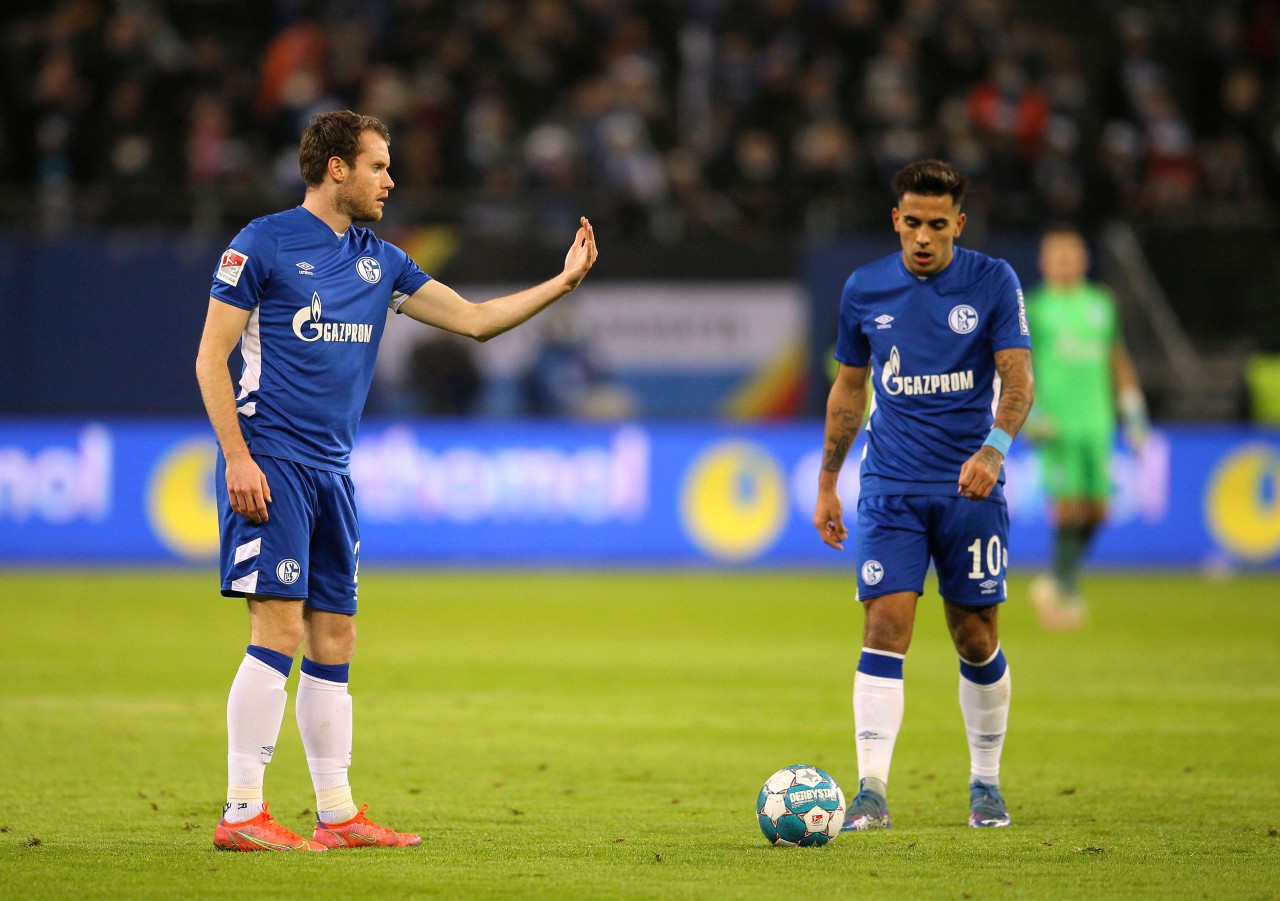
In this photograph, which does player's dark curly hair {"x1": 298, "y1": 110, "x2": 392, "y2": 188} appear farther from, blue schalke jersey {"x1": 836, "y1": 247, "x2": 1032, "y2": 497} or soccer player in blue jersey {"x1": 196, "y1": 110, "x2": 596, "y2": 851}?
blue schalke jersey {"x1": 836, "y1": 247, "x2": 1032, "y2": 497}

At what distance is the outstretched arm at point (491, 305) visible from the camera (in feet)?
19.6

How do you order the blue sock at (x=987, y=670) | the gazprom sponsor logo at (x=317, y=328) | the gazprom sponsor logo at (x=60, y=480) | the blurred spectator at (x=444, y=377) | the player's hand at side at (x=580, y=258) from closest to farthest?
the gazprom sponsor logo at (x=317, y=328) < the player's hand at side at (x=580, y=258) < the blue sock at (x=987, y=670) < the gazprom sponsor logo at (x=60, y=480) < the blurred spectator at (x=444, y=377)

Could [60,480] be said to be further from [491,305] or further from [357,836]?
[357,836]

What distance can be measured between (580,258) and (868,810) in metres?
2.14

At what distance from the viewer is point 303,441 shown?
566cm

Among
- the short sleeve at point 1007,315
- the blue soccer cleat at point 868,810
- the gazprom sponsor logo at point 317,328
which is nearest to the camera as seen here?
the gazprom sponsor logo at point 317,328

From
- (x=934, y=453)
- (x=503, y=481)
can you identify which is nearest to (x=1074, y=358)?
(x=503, y=481)

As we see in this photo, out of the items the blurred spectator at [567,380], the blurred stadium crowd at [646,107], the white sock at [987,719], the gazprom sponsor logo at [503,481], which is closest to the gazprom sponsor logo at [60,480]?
the gazprom sponsor logo at [503,481]

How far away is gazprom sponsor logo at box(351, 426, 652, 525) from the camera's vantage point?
17109 millimetres

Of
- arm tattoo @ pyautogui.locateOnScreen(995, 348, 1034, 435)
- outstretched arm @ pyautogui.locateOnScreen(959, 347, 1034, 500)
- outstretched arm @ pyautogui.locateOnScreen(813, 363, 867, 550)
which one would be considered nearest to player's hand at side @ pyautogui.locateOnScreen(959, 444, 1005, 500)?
outstretched arm @ pyautogui.locateOnScreen(959, 347, 1034, 500)

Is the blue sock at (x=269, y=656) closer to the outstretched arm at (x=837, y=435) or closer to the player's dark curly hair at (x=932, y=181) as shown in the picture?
the outstretched arm at (x=837, y=435)

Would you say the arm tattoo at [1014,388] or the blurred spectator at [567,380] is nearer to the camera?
the arm tattoo at [1014,388]

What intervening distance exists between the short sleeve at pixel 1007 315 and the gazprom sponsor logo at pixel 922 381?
0.52 ft

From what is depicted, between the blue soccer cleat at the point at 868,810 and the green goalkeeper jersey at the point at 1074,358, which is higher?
the green goalkeeper jersey at the point at 1074,358
